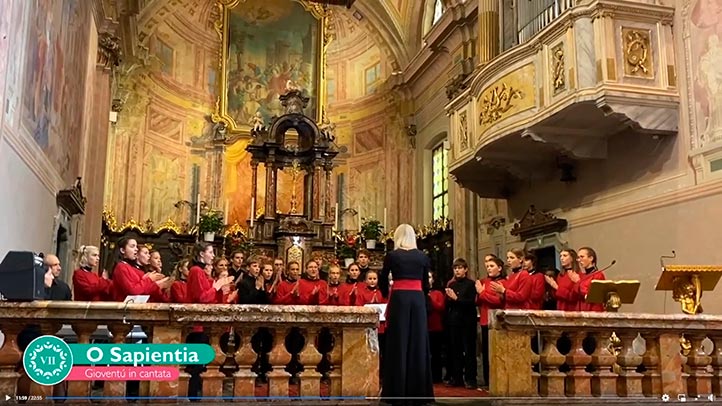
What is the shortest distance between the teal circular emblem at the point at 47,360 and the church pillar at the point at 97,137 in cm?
927

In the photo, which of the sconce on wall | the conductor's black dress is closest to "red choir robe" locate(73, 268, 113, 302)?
the conductor's black dress

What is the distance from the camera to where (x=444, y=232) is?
1564 cm

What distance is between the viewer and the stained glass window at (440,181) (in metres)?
16.8

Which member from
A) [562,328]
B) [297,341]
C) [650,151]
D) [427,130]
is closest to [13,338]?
[297,341]

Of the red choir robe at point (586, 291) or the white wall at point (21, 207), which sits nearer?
the red choir robe at point (586, 291)

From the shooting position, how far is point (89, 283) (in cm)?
624

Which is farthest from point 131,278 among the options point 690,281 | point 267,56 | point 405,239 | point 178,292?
point 267,56

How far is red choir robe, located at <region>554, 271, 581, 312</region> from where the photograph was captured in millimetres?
6855

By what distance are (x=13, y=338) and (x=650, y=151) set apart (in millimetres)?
8007

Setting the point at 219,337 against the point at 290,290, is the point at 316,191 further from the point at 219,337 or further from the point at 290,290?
the point at 219,337

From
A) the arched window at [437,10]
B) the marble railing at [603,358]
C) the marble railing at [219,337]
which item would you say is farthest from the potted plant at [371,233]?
the marble railing at [219,337]

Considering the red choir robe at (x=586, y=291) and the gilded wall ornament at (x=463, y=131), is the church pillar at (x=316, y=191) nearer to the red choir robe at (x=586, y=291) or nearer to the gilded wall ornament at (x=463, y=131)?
the gilded wall ornament at (x=463, y=131)

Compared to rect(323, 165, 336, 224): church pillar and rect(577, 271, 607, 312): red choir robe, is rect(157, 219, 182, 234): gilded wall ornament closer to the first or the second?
rect(323, 165, 336, 224): church pillar

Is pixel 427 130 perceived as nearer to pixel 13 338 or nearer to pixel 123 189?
pixel 123 189
